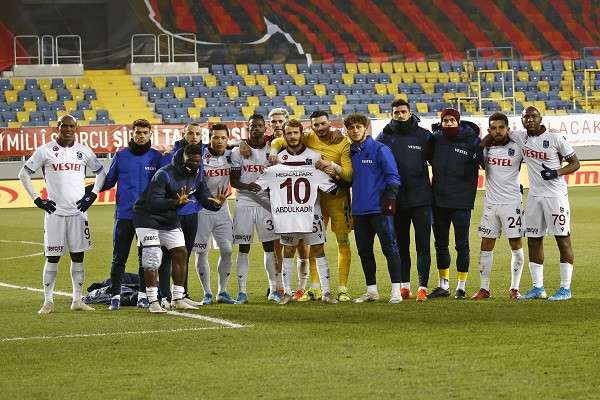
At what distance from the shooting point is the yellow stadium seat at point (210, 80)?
136 feet

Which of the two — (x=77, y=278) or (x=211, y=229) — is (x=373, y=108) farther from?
(x=77, y=278)

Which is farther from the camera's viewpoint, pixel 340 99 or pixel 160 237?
pixel 340 99

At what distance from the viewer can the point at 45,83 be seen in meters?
39.6

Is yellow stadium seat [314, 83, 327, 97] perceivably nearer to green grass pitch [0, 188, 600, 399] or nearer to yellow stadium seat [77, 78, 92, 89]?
yellow stadium seat [77, 78, 92, 89]

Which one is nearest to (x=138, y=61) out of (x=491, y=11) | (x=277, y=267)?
(x=491, y=11)

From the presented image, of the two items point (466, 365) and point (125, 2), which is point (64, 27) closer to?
point (125, 2)

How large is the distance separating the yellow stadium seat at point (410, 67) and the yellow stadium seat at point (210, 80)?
7.29m

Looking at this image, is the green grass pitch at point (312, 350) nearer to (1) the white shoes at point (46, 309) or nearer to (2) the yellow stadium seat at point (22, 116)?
(1) the white shoes at point (46, 309)

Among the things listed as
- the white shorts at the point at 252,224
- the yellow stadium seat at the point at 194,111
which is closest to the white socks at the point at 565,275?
the white shorts at the point at 252,224

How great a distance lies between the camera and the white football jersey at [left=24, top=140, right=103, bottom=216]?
12.6 m

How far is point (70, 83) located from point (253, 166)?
91.6 feet

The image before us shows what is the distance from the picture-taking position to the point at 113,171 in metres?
12.7

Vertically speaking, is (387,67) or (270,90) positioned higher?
(387,67)

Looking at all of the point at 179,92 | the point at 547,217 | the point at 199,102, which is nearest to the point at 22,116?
the point at 179,92
